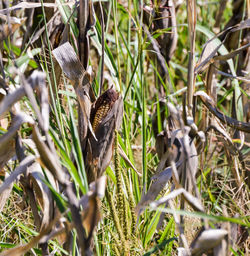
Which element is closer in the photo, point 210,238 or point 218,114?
point 210,238

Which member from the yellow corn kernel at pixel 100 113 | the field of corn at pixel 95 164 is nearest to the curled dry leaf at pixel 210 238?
the field of corn at pixel 95 164

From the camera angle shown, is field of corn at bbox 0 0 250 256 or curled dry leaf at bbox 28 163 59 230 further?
curled dry leaf at bbox 28 163 59 230

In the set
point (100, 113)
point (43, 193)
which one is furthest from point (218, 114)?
point (43, 193)

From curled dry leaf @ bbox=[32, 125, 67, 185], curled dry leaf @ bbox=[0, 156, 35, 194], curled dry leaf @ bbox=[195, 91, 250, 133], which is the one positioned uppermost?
curled dry leaf @ bbox=[32, 125, 67, 185]

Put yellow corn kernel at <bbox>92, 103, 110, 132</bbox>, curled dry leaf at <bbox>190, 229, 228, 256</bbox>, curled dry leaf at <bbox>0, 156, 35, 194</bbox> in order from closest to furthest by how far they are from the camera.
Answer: curled dry leaf at <bbox>190, 229, 228, 256</bbox>, curled dry leaf at <bbox>0, 156, 35, 194</bbox>, yellow corn kernel at <bbox>92, 103, 110, 132</bbox>

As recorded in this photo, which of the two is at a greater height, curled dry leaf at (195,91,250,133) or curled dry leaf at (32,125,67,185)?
curled dry leaf at (32,125,67,185)

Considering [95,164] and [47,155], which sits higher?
[47,155]

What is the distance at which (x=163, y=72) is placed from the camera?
4.15ft

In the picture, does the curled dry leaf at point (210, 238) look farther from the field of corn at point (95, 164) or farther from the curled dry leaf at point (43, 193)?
the curled dry leaf at point (43, 193)

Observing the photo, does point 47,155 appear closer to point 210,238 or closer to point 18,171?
point 18,171

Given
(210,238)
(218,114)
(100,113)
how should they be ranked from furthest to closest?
(218,114)
(100,113)
(210,238)

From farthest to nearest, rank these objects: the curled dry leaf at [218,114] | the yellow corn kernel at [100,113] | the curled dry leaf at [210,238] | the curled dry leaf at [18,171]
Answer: the curled dry leaf at [218,114], the yellow corn kernel at [100,113], the curled dry leaf at [18,171], the curled dry leaf at [210,238]

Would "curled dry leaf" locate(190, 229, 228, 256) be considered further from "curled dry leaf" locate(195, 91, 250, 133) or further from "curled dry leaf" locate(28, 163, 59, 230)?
"curled dry leaf" locate(195, 91, 250, 133)

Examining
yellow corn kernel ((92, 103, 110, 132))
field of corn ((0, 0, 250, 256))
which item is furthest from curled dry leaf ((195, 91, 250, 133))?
yellow corn kernel ((92, 103, 110, 132))
